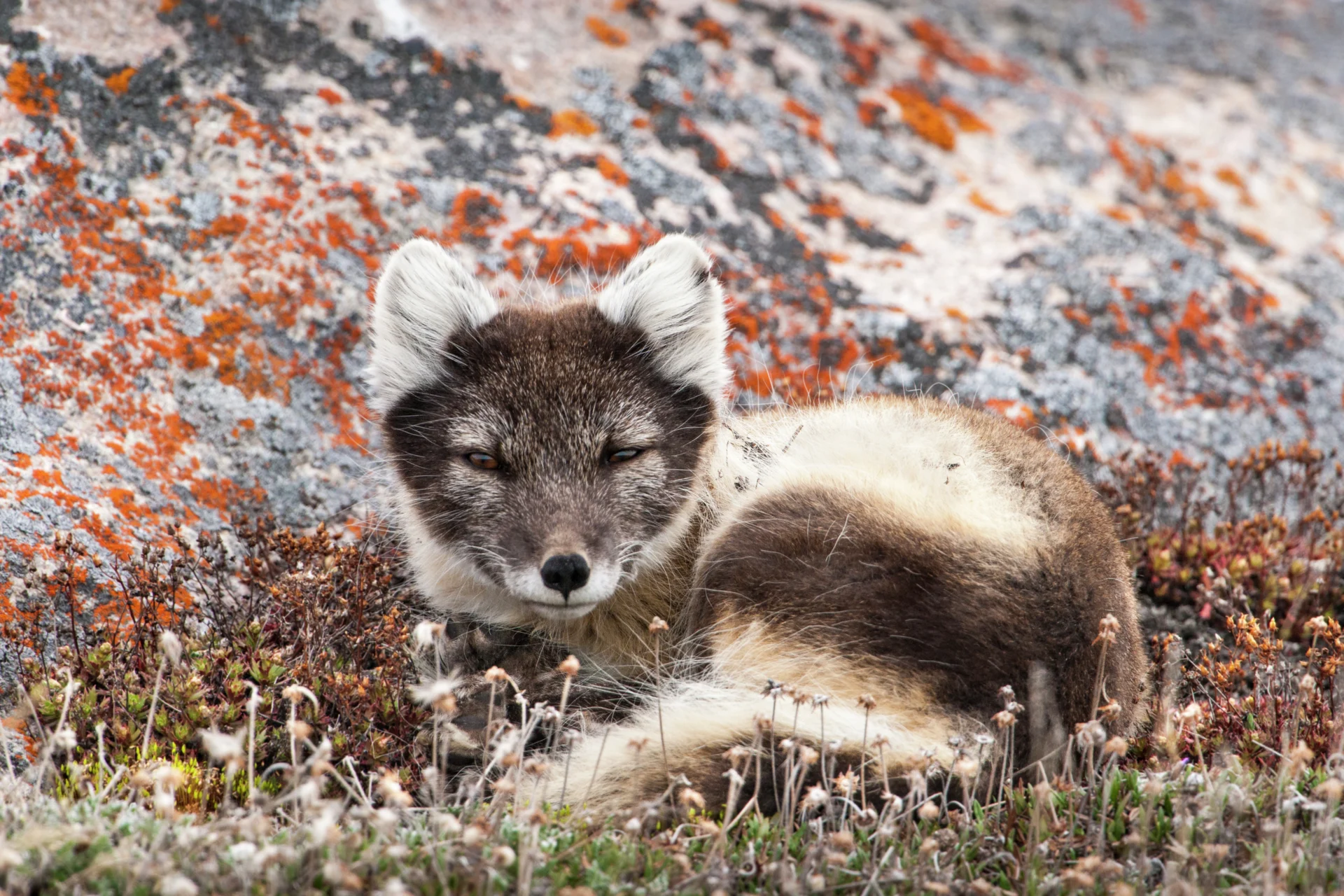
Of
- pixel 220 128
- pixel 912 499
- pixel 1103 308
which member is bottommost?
pixel 912 499

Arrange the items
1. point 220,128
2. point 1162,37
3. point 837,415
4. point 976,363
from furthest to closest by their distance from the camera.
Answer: point 1162,37 < point 976,363 < point 220,128 < point 837,415

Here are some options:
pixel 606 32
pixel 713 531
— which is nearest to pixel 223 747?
pixel 713 531

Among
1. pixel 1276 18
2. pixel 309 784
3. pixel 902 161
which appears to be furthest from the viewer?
pixel 1276 18

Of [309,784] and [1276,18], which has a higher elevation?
[1276,18]

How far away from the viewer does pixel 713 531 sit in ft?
12.8

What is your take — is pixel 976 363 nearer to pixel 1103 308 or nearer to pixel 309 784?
pixel 1103 308

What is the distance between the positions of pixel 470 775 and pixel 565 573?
0.70 m

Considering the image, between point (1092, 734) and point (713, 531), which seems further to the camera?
point (713, 531)

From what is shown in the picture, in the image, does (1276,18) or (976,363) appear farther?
(1276,18)

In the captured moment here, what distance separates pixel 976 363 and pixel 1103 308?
100 cm

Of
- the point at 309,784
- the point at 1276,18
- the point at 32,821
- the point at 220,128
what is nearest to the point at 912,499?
the point at 309,784

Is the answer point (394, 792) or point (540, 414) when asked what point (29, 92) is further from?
point (394, 792)

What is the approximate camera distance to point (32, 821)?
239cm

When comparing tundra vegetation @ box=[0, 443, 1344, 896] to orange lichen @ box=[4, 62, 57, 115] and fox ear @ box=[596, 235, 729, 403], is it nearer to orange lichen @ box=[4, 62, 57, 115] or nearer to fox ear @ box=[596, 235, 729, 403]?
fox ear @ box=[596, 235, 729, 403]
